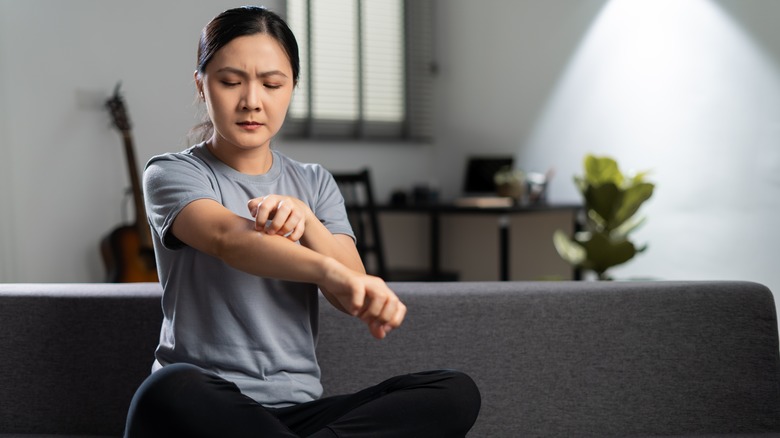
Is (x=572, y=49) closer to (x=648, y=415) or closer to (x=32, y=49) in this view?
(x=32, y=49)

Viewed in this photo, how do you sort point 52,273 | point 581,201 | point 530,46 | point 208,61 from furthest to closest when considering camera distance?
point 530,46 → point 581,201 → point 52,273 → point 208,61

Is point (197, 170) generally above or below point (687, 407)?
above

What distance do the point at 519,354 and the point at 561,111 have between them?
10.2ft

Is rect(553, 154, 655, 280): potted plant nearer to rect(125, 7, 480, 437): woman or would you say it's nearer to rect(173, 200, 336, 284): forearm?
rect(125, 7, 480, 437): woman

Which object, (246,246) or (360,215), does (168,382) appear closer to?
(246,246)

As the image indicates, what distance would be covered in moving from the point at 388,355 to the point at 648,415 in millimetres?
550

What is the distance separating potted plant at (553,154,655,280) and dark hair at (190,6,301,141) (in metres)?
2.36

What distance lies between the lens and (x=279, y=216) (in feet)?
4.11

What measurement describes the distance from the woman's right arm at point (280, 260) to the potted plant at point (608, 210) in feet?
8.28

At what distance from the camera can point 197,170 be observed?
1.44 m

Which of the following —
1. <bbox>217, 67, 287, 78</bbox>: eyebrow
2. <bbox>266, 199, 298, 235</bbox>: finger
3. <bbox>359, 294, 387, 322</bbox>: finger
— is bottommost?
<bbox>359, 294, 387, 322</bbox>: finger

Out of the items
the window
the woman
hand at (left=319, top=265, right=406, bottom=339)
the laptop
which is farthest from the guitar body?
hand at (left=319, top=265, right=406, bottom=339)

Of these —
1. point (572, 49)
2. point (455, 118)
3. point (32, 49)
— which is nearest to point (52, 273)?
point (32, 49)

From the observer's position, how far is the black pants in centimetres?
123
